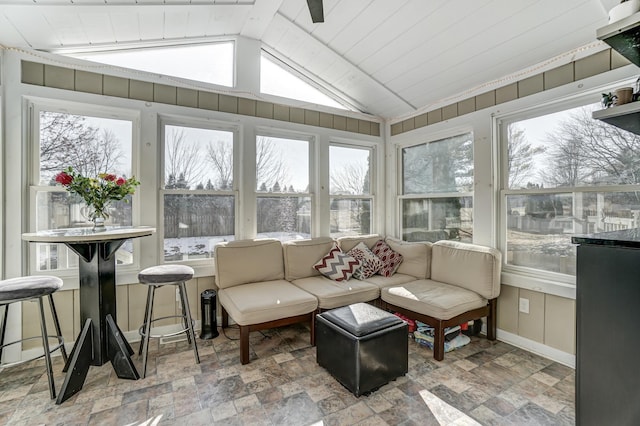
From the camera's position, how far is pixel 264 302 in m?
2.44

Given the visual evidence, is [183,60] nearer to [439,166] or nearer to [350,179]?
[350,179]

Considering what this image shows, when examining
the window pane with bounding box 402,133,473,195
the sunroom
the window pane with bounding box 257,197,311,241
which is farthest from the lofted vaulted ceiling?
the window pane with bounding box 257,197,311,241

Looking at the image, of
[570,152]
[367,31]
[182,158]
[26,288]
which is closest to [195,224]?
[182,158]

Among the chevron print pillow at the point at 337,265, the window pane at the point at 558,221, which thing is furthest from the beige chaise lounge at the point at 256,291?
the window pane at the point at 558,221

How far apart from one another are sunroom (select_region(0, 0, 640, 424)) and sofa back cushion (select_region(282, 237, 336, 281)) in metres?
0.32

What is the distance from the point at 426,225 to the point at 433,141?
1.05 meters

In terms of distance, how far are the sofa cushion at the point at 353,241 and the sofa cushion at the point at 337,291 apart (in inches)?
21.5

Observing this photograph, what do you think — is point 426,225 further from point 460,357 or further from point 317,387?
point 317,387

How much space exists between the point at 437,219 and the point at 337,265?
139 centimetres

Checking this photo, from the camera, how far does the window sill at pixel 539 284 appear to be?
7.82 ft

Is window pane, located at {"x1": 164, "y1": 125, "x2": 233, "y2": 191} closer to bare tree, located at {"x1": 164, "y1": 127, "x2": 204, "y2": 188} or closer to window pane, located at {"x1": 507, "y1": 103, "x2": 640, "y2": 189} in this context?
bare tree, located at {"x1": 164, "y1": 127, "x2": 204, "y2": 188}

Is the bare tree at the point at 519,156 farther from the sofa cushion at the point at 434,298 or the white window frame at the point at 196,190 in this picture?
the white window frame at the point at 196,190

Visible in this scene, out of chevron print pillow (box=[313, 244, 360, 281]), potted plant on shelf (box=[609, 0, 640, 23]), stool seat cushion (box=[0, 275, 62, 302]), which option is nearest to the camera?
potted plant on shelf (box=[609, 0, 640, 23])

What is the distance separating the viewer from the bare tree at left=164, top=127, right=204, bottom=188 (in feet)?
9.80
